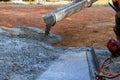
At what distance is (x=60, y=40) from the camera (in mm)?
12602

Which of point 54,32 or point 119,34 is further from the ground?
point 119,34

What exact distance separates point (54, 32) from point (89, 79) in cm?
695

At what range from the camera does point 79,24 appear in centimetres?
1570

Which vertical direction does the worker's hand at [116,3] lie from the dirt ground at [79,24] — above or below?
above

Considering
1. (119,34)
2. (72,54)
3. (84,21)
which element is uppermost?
(119,34)

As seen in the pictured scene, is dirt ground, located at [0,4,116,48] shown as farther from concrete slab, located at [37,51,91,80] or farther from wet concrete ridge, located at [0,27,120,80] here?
concrete slab, located at [37,51,91,80]

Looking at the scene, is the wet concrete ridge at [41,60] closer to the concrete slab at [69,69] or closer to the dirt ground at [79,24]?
the concrete slab at [69,69]

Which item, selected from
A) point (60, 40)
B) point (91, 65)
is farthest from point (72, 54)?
point (60, 40)

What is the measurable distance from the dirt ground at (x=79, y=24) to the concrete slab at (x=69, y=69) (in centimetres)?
243

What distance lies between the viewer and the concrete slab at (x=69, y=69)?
7.29 meters

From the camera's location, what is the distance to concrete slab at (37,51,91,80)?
7.29 metres

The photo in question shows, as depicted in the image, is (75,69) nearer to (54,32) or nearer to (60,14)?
(60,14)

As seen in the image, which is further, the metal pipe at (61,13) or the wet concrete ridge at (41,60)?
the metal pipe at (61,13)

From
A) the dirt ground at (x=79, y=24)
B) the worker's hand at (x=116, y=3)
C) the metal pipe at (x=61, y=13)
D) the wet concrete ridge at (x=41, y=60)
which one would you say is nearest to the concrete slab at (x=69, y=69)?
the wet concrete ridge at (x=41, y=60)
